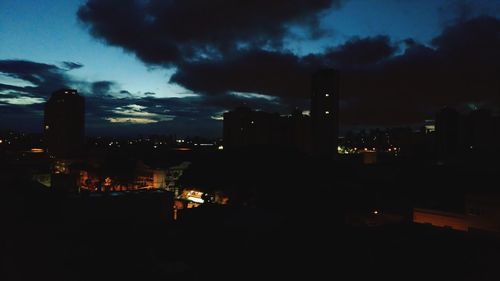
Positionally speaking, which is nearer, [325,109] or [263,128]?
[325,109]

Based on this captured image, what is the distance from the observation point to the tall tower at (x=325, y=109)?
3862cm

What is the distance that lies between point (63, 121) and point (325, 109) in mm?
38919

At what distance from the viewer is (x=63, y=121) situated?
56.0 m

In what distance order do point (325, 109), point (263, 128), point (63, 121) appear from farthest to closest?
1. point (263, 128)
2. point (63, 121)
3. point (325, 109)

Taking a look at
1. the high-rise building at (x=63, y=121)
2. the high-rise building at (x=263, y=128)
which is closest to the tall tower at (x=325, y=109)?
the high-rise building at (x=263, y=128)

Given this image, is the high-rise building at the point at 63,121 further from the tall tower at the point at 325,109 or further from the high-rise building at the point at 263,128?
the tall tower at the point at 325,109

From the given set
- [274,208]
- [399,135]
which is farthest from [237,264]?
[399,135]

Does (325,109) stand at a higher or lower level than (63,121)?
higher

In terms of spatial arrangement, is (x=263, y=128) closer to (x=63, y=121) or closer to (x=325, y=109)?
(x=325, y=109)

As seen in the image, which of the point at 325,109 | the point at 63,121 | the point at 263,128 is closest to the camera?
the point at 325,109

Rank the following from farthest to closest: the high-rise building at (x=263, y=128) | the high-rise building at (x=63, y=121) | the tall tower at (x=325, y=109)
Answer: the high-rise building at (x=263, y=128), the high-rise building at (x=63, y=121), the tall tower at (x=325, y=109)

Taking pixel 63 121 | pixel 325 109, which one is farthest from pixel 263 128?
pixel 63 121

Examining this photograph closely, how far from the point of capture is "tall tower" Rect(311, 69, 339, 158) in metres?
38.6

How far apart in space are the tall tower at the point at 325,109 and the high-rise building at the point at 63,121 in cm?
3544
